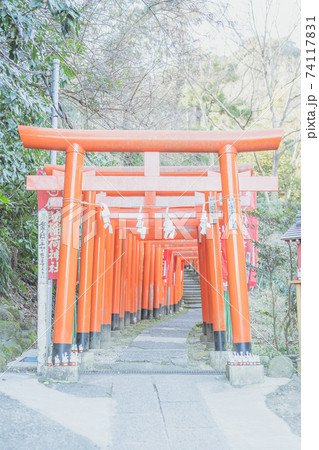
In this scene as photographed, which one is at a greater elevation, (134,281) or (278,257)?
(278,257)

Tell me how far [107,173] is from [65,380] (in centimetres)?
370

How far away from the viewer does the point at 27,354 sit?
709 cm

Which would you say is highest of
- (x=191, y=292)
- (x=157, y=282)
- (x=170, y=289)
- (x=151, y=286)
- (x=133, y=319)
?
(x=157, y=282)

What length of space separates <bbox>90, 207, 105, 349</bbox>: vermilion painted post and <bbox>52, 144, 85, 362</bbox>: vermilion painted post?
92.0 inches

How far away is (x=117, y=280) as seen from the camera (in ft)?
37.8

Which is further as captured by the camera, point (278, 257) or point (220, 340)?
point (220, 340)

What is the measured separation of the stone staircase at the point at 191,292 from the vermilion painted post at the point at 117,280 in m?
15.2

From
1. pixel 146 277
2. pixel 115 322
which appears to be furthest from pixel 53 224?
pixel 146 277

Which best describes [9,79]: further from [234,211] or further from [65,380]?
[65,380]

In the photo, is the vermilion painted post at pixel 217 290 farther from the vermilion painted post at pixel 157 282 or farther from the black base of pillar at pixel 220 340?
the vermilion painted post at pixel 157 282

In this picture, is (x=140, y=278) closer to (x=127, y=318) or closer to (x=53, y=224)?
(x=127, y=318)

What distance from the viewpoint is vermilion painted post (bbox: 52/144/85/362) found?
218 inches

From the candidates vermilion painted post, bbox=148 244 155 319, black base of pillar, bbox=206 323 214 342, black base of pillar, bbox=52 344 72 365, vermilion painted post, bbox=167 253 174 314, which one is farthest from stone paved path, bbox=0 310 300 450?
vermilion painted post, bbox=167 253 174 314

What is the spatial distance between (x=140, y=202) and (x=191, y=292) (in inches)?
908
